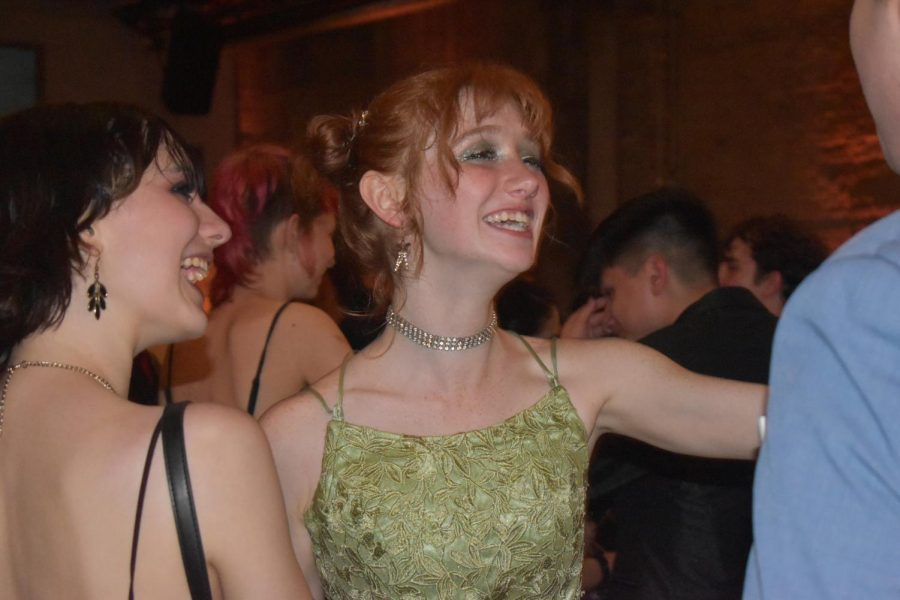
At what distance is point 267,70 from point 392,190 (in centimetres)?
786

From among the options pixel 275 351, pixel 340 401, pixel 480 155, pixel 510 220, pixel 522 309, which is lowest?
pixel 522 309

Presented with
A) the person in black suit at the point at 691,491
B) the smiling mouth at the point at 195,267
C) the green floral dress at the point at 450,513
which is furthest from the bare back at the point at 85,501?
the person in black suit at the point at 691,491

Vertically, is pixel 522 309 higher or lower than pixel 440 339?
lower

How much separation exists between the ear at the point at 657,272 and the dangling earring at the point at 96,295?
2011mm

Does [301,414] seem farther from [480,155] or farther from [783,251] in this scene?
[783,251]

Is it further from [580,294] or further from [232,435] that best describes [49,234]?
[580,294]

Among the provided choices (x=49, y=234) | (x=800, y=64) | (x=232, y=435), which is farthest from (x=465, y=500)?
(x=800, y=64)

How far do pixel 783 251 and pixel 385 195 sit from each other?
2138 millimetres

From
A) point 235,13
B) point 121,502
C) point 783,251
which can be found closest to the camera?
point 121,502

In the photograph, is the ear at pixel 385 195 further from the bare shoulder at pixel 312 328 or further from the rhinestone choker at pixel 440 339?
the bare shoulder at pixel 312 328

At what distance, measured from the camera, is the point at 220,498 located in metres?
1.31

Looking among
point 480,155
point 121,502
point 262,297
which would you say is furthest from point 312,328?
point 121,502

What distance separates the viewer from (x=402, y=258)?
2.08 m

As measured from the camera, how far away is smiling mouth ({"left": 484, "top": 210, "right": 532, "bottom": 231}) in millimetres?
1927
